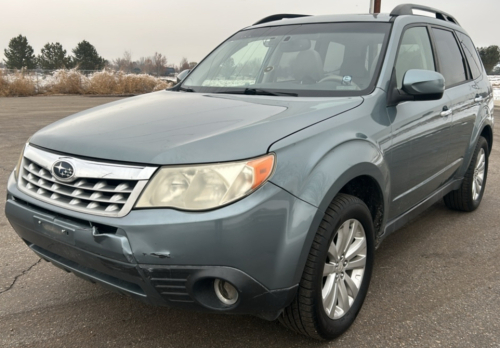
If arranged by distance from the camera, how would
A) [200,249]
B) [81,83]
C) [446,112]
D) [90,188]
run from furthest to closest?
[81,83]
[446,112]
[90,188]
[200,249]

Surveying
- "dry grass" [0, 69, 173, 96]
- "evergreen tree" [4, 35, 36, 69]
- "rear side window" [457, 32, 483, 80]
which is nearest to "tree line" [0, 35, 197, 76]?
"evergreen tree" [4, 35, 36, 69]

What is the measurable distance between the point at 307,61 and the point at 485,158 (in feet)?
8.44

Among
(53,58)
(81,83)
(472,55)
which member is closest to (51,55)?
(53,58)

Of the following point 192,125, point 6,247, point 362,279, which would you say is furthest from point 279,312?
point 6,247

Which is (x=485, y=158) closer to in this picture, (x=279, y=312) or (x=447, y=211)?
(x=447, y=211)

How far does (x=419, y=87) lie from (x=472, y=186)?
2.10 meters

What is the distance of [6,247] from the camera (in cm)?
366

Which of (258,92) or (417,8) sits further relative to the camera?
(417,8)

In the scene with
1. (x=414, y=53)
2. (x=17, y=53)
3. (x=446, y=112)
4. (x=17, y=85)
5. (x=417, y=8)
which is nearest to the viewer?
(x=414, y=53)

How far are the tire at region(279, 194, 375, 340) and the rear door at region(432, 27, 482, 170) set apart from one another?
1.56 metres

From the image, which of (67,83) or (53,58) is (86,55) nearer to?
(53,58)

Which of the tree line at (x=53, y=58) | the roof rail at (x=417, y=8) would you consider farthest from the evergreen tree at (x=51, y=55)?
the roof rail at (x=417, y=8)

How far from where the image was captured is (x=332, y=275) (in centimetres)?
236

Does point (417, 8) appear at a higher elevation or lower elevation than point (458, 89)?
higher
